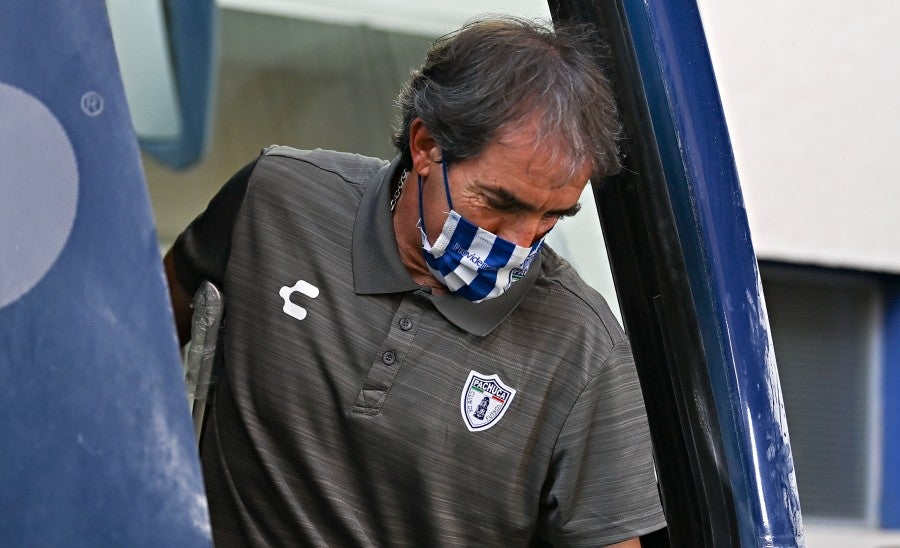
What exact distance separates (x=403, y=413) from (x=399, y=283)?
0.67 feet

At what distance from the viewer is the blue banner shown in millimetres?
917

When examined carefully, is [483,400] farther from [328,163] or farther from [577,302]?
[328,163]

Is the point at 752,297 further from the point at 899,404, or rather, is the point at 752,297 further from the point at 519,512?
the point at 899,404

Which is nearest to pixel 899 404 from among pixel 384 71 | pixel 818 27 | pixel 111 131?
pixel 818 27

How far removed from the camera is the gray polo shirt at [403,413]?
173 centimetres

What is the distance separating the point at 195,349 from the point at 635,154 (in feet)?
2.30

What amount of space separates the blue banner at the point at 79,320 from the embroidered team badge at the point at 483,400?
2.61 ft

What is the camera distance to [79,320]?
95 cm

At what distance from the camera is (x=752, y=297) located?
1334mm

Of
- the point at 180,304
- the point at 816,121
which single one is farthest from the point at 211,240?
the point at 816,121

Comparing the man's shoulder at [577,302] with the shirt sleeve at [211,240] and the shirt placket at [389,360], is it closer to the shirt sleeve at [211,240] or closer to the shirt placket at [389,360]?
the shirt placket at [389,360]

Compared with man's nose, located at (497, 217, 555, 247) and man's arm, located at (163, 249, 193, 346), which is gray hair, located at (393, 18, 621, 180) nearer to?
man's nose, located at (497, 217, 555, 247)

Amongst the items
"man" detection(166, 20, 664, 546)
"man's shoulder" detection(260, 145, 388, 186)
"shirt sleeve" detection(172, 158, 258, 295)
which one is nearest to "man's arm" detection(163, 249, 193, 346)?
"shirt sleeve" detection(172, 158, 258, 295)

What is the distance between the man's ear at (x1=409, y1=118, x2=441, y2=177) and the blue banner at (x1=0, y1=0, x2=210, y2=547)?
82 cm
